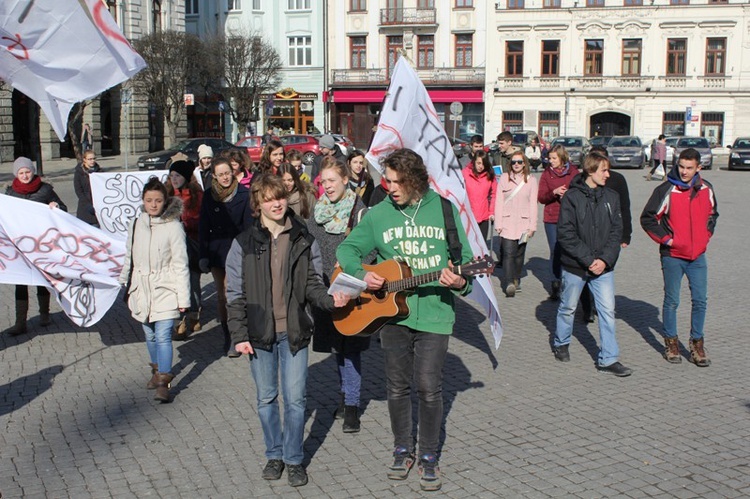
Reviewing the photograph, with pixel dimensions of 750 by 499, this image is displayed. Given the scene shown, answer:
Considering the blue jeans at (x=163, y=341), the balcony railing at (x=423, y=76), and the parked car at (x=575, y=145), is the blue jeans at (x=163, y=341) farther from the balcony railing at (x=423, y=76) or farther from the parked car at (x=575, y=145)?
the balcony railing at (x=423, y=76)

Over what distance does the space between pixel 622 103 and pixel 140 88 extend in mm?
28606

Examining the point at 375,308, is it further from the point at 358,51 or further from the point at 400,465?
the point at 358,51

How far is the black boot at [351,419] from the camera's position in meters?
5.87

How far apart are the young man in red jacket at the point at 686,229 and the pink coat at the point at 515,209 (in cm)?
284

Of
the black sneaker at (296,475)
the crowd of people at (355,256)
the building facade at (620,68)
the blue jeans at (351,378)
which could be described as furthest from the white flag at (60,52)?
the building facade at (620,68)

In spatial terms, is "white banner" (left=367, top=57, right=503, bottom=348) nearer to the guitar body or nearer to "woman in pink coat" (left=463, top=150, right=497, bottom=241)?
the guitar body

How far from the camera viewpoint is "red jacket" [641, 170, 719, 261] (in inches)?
285

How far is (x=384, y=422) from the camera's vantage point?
6.07 m

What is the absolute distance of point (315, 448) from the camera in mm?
5617

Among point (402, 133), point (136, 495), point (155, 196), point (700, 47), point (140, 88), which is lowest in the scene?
point (136, 495)

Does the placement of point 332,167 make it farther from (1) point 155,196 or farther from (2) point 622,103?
(2) point 622,103

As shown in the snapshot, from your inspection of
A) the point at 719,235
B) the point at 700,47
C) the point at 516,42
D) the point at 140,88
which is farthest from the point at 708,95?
the point at 719,235

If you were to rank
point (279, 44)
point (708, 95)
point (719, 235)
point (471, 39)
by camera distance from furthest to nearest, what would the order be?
point (279, 44), point (471, 39), point (708, 95), point (719, 235)

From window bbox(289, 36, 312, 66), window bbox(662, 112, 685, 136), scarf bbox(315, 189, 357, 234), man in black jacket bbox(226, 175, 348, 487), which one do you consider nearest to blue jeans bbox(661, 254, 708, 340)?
scarf bbox(315, 189, 357, 234)
